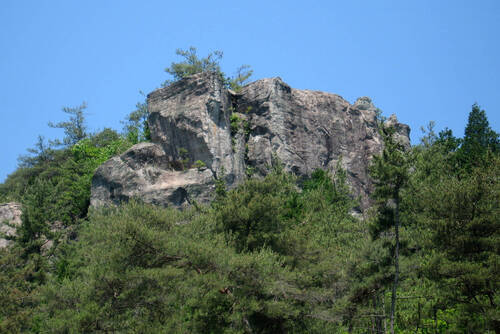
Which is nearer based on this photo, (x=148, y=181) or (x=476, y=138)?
(x=148, y=181)

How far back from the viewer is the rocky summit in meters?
37.5

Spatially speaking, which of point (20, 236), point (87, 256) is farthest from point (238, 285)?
point (20, 236)

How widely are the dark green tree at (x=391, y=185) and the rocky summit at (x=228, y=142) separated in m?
17.8

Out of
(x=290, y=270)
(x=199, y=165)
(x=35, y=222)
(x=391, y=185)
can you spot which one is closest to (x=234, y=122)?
(x=199, y=165)

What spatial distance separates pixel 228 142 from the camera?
130ft

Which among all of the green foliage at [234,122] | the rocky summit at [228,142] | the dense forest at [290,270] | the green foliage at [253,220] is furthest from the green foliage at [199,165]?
the green foliage at [253,220]

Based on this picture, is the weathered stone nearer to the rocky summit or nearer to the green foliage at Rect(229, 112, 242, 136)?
the rocky summit

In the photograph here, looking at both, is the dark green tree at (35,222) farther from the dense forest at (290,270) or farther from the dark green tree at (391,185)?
the dark green tree at (391,185)

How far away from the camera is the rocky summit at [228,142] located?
123 feet

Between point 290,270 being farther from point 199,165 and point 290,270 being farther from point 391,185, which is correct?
point 199,165

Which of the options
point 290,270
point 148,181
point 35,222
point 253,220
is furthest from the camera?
point 148,181

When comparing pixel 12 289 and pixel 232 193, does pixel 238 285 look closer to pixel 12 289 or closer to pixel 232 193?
pixel 232 193

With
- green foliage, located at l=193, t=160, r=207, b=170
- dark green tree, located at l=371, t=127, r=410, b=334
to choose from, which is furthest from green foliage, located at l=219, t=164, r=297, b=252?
green foliage, located at l=193, t=160, r=207, b=170

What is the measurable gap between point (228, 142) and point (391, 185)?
20942mm
